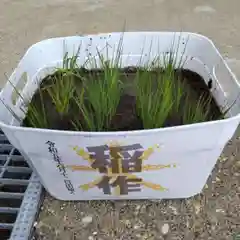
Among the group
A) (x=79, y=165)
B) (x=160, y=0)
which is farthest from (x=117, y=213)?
(x=160, y=0)

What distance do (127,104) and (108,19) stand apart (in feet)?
3.12

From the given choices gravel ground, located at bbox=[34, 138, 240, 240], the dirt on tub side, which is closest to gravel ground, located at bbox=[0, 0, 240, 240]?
gravel ground, located at bbox=[34, 138, 240, 240]

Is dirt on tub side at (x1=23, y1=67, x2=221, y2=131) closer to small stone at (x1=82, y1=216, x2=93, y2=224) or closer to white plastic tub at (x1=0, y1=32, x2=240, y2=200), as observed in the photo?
white plastic tub at (x1=0, y1=32, x2=240, y2=200)

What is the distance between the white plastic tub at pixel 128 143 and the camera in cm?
76

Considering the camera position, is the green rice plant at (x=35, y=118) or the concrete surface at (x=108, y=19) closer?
the green rice plant at (x=35, y=118)

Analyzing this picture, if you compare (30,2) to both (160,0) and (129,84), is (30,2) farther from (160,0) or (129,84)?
(129,84)

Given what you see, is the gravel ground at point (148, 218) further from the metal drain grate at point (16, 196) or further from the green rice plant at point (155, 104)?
the green rice plant at point (155, 104)

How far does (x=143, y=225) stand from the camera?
0.88 meters

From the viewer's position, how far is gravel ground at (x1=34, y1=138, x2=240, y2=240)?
2.85 feet

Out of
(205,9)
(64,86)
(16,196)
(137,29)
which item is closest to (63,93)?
(64,86)

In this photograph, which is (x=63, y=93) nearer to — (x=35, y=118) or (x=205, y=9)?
(x=35, y=118)

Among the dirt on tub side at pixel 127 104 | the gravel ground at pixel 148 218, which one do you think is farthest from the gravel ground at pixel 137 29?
the dirt on tub side at pixel 127 104

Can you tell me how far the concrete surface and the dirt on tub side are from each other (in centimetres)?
57

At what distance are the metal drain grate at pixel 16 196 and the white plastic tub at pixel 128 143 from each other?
6 centimetres
